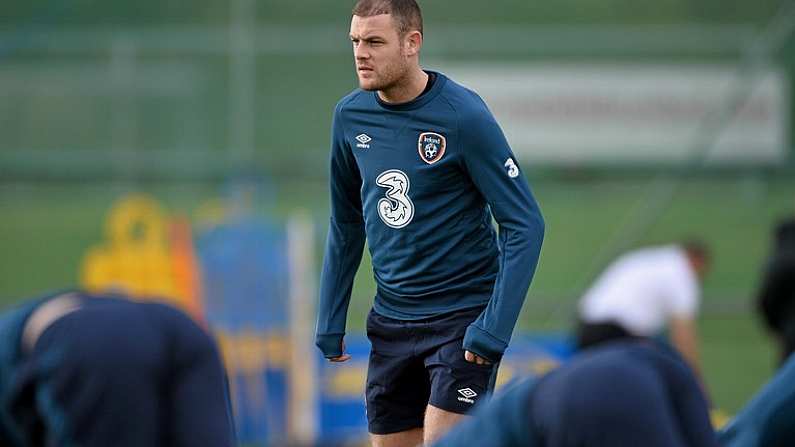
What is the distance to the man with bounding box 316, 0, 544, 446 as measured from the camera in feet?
18.3

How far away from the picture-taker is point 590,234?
15.8m

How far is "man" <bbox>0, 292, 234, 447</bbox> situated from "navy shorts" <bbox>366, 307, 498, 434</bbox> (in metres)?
1.55

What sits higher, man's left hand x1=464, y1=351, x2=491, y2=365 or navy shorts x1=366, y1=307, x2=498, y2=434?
man's left hand x1=464, y1=351, x2=491, y2=365

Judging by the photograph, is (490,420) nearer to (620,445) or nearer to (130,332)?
(620,445)

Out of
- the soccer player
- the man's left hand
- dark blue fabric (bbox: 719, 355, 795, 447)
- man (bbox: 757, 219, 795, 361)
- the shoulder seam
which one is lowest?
man (bbox: 757, 219, 795, 361)

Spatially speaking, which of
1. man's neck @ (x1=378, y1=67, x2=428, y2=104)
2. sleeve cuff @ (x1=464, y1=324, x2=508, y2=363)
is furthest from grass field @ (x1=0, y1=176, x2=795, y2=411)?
sleeve cuff @ (x1=464, y1=324, x2=508, y2=363)

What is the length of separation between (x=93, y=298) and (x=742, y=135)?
494 inches

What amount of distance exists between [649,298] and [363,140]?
6.52m

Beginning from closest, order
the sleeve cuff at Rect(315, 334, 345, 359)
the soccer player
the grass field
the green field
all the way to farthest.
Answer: the soccer player → the sleeve cuff at Rect(315, 334, 345, 359) → the grass field → the green field

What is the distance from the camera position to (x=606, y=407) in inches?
139

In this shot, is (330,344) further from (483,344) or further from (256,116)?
(256,116)

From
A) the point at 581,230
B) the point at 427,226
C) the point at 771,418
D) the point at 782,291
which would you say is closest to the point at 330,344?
the point at 427,226

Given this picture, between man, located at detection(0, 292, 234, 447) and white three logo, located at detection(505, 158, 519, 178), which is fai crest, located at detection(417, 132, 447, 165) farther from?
man, located at detection(0, 292, 234, 447)

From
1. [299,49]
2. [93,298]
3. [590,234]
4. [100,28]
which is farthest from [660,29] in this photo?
[93,298]
